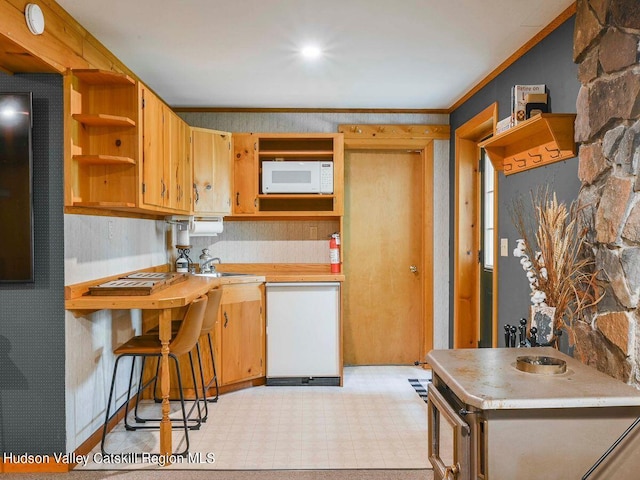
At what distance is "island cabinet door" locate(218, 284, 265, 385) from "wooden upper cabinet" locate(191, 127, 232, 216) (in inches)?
29.2

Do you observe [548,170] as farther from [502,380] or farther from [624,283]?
[502,380]

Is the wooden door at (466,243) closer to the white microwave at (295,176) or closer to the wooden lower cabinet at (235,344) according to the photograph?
the white microwave at (295,176)

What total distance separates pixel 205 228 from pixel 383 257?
1.71 meters

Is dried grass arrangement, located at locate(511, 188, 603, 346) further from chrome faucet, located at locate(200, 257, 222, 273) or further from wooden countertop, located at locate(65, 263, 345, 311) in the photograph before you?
chrome faucet, located at locate(200, 257, 222, 273)

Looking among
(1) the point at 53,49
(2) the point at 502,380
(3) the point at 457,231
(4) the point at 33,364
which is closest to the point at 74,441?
(4) the point at 33,364

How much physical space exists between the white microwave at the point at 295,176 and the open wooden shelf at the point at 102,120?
5.62ft

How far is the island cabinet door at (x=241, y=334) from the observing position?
4.04 metres

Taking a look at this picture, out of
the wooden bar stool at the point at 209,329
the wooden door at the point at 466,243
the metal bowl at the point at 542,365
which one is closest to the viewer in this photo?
the metal bowl at the point at 542,365

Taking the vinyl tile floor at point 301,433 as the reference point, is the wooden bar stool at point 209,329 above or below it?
above

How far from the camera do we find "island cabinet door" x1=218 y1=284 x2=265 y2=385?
13.3ft

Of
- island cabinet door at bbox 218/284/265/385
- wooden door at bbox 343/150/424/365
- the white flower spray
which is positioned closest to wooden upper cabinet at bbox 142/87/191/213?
island cabinet door at bbox 218/284/265/385

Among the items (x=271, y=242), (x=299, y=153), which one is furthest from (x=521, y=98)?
(x=271, y=242)

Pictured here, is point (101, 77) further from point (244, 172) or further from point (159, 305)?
point (244, 172)

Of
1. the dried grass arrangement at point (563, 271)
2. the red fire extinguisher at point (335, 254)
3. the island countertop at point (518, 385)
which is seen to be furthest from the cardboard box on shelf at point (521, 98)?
the red fire extinguisher at point (335, 254)
